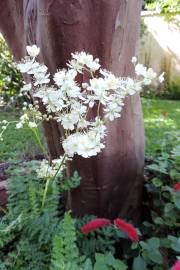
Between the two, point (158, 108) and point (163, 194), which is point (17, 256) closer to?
point (163, 194)

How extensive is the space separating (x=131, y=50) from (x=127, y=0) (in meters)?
0.25

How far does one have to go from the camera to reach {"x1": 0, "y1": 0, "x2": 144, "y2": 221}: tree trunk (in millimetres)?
1978

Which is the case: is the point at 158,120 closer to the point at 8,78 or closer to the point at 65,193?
the point at 65,193

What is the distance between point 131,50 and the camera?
2.18 metres

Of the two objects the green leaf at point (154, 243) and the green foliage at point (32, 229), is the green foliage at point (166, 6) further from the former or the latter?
the green leaf at point (154, 243)

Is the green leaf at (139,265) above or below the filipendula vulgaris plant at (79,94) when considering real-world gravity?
below

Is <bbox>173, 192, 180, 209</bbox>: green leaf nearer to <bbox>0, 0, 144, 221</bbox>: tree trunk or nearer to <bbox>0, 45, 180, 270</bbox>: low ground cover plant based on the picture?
<bbox>0, 45, 180, 270</bbox>: low ground cover plant

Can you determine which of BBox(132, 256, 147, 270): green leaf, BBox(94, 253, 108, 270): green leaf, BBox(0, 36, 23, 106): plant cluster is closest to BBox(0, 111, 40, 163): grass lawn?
BBox(0, 36, 23, 106): plant cluster

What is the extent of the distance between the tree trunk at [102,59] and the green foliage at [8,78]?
4.98m

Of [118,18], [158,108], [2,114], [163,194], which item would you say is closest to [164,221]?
[163,194]

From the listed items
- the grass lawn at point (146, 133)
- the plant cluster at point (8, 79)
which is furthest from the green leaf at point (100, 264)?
the plant cluster at point (8, 79)

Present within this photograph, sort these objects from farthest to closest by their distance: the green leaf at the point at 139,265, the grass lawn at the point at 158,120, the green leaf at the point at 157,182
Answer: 1. the grass lawn at the point at 158,120
2. the green leaf at the point at 157,182
3. the green leaf at the point at 139,265

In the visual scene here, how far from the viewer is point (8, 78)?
293 inches

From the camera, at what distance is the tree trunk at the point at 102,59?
1.98m
